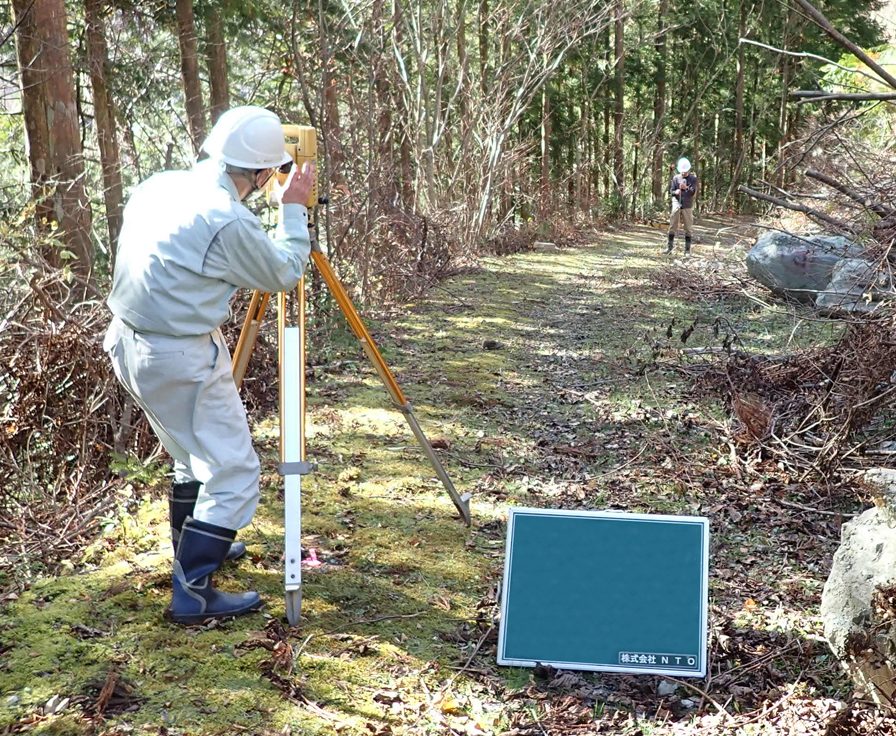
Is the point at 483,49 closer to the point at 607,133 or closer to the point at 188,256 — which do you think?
the point at 607,133

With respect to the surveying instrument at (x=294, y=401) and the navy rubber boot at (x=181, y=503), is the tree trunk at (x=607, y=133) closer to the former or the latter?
the surveying instrument at (x=294, y=401)

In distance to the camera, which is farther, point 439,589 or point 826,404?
point 826,404

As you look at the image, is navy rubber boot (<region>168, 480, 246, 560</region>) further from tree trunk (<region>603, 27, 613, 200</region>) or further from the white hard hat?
tree trunk (<region>603, 27, 613, 200</region>)

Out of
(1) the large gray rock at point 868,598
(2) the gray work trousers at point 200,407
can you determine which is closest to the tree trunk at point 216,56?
(2) the gray work trousers at point 200,407

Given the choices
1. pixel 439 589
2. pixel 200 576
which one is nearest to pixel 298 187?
pixel 200 576

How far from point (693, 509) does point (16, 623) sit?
11.6 feet

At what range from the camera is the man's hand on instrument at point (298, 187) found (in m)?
3.38

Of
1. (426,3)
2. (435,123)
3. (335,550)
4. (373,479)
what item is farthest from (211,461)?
(426,3)

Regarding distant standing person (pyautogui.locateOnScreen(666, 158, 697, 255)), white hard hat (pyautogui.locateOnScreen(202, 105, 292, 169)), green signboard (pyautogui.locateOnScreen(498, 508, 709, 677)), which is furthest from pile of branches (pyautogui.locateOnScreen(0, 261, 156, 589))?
distant standing person (pyautogui.locateOnScreen(666, 158, 697, 255))

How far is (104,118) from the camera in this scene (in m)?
13.2

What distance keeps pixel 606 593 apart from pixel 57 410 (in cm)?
345

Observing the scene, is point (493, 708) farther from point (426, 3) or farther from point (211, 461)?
point (426, 3)

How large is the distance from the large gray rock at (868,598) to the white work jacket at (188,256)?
2.43 meters

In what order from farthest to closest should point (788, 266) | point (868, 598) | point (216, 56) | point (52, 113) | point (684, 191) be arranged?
point (684, 191) → point (216, 56) → point (788, 266) → point (52, 113) → point (868, 598)
